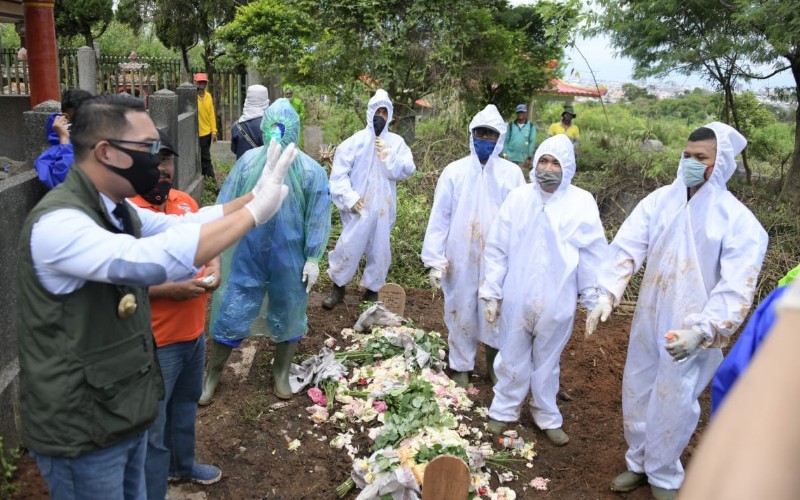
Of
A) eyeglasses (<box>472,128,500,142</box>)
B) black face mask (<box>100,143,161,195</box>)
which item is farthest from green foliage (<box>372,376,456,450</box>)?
black face mask (<box>100,143,161,195</box>)

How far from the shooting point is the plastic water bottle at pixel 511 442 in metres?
4.27

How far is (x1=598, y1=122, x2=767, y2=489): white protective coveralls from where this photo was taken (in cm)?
342

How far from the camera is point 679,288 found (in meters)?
3.59

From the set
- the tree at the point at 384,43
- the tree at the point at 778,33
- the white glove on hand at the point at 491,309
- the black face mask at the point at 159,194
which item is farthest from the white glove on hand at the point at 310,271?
the tree at the point at 384,43

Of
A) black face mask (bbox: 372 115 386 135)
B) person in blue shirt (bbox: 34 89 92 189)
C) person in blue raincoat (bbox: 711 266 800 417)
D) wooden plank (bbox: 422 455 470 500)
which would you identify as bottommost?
wooden plank (bbox: 422 455 470 500)


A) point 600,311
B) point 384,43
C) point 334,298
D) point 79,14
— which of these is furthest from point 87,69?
point 600,311

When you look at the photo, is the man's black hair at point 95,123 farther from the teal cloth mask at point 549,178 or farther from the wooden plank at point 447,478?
the teal cloth mask at point 549,178

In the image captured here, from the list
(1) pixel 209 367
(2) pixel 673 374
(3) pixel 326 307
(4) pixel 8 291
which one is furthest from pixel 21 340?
(3) pixel 326 307

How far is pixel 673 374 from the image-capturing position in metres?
3.59

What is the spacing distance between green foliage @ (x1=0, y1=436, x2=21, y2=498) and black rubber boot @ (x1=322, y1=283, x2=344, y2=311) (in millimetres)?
3297

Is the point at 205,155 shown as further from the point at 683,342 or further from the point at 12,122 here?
the point at 683,342

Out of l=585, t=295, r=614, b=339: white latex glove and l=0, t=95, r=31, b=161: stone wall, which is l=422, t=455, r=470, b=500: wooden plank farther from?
l=0, t=95, r=31, b=161: stone wall

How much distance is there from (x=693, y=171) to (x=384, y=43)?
27.5 ft

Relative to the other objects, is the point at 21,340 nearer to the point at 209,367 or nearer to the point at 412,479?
the point at 412,479
